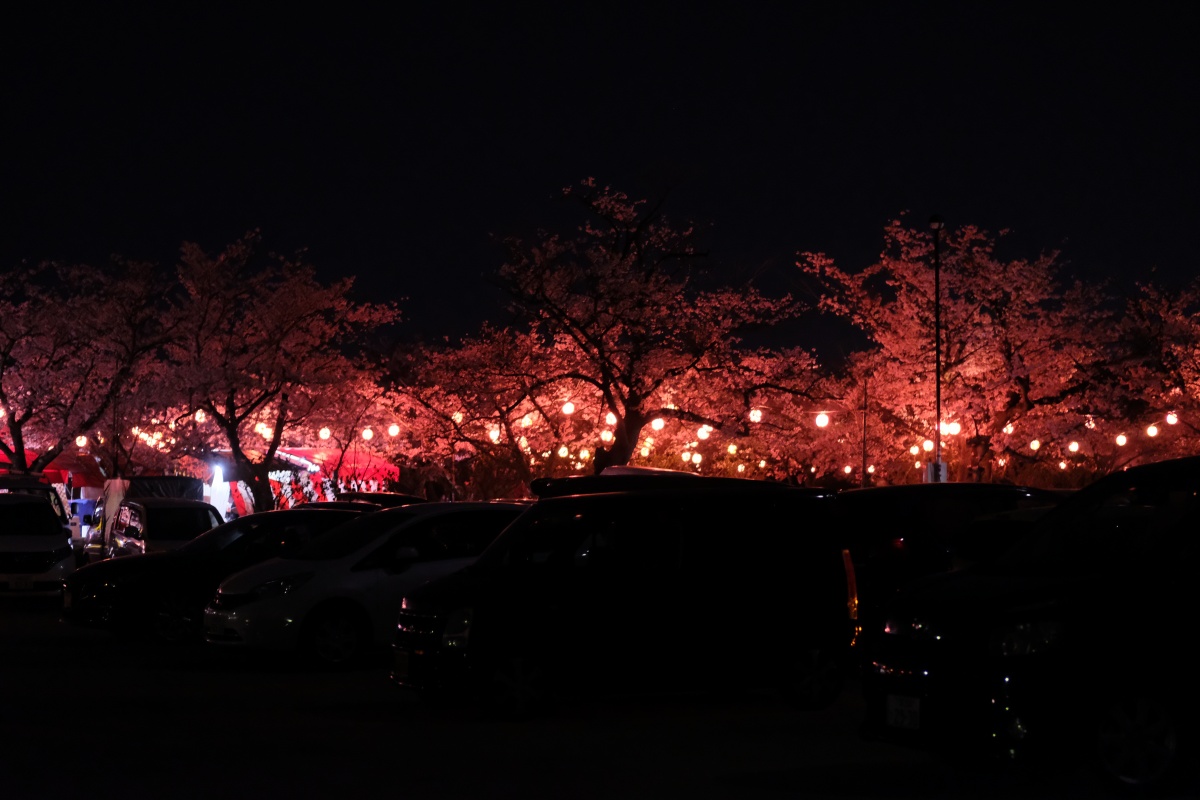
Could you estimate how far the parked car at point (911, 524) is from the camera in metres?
12.3

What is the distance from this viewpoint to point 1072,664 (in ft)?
22.4

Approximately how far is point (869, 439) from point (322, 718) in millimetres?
40354

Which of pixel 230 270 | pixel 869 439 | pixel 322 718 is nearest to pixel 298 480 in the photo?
pixel 230 270

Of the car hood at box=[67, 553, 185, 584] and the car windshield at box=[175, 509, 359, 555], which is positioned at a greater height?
the car windshield at box=[175, 509, 359, 555]

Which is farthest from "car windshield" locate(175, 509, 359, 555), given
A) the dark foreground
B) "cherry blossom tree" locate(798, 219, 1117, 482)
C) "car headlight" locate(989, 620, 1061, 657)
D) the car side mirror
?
"cherry blossom tree" locate(798, 219, 1117, 482)

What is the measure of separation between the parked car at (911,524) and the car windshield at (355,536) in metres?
4.41

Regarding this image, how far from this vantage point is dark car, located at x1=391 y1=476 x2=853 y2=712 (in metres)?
10.1

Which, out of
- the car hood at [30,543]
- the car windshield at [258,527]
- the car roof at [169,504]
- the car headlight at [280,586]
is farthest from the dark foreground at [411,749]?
the car roof at [169,504]

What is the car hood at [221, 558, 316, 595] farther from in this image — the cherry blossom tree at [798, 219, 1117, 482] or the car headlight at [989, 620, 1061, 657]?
the cherry blossom tree at [798, 219, 1117, 482]

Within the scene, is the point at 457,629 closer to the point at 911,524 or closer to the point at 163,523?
the point at 911,524

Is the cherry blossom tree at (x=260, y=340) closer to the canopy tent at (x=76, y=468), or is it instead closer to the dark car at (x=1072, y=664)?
the canopy tent at (x=76, y=468)

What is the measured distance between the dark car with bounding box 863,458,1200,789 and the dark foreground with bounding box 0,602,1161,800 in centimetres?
51

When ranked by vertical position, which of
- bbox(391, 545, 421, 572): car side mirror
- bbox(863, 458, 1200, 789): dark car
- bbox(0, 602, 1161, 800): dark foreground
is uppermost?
bbox(391, 545, 421, 572): car side mirror

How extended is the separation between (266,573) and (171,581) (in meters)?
2.94
